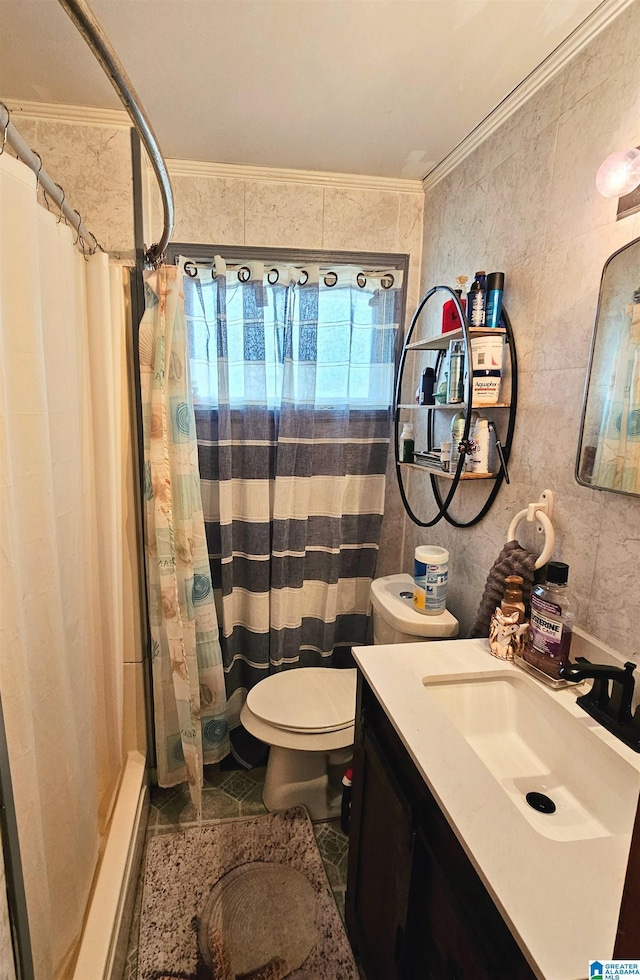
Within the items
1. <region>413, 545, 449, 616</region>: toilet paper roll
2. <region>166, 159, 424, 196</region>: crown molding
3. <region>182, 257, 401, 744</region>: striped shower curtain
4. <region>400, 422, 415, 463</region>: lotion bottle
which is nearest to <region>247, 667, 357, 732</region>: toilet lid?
<region>182, 257, 401, 744</region>: striped shower curtain

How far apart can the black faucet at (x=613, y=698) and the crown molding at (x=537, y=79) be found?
4.32 ft

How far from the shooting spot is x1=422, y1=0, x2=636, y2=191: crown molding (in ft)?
3.29

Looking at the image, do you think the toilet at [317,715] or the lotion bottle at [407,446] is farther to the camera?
the lotion bottle at [407,446]

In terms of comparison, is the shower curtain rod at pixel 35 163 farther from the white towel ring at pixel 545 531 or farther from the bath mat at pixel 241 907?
the bath mat at pixel 241 907

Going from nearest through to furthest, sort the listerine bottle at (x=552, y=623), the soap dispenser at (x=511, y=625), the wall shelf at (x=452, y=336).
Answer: the listerine bottle at (x=552, y=623) → the soap dispenser at (x=511, y=625) → the wall shelf at (x=452, y=336)

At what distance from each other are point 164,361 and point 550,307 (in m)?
1.11

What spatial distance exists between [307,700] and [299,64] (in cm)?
191

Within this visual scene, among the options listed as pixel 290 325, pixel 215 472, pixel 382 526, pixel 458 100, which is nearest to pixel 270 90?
pixel 458 100

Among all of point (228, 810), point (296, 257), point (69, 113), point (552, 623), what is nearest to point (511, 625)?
point (552, 623)

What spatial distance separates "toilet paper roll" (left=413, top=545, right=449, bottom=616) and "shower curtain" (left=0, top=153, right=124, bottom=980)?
938 millimetres

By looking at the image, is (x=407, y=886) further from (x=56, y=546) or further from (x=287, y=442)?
(x=287, y=442)

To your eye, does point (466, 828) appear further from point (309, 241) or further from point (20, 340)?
point (309, 241)

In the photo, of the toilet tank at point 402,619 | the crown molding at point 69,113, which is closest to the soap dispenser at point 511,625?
the toilet tank at point 402,619

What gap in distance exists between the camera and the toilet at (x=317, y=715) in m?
1.55
